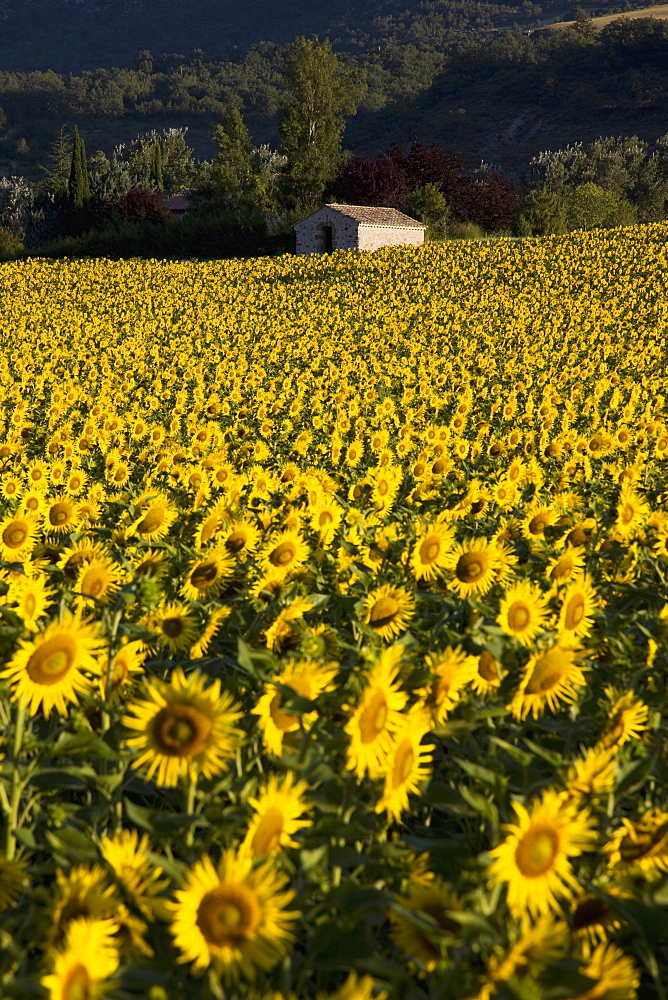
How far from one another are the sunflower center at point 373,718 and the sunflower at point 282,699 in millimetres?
239

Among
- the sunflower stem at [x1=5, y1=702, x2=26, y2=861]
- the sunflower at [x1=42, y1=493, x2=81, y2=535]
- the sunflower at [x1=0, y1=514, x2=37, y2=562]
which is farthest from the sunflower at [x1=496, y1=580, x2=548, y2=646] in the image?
the sunflower at [x1=42, y1=493, x2=81, y2=535]

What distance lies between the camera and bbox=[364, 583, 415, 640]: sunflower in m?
2.82

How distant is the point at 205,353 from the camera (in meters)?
18.0

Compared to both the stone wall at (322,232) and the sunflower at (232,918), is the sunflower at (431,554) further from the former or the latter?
the stone wall at (322,232)

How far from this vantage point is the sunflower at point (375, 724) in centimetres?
187

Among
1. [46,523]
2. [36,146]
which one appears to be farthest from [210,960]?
[36,146]

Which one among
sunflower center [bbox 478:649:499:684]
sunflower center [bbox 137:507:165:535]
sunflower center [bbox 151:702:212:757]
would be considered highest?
sunflower center [bbox 151:702:212:757]

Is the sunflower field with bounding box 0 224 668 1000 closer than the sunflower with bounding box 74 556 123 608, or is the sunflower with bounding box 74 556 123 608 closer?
the sunflower field with bounding box 0 224 668 1000

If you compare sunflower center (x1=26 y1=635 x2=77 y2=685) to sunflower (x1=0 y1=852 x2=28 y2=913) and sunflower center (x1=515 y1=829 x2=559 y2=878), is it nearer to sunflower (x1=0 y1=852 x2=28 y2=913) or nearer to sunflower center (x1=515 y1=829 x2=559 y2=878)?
sunflower (x1=0 y1=852 x2=28 y2=913)

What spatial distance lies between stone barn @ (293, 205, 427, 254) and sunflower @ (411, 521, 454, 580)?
41508mm

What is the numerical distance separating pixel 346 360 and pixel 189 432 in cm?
814

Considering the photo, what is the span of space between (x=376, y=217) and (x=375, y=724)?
45.4 metres

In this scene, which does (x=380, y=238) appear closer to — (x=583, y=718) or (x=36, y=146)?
(x=583, y=718)

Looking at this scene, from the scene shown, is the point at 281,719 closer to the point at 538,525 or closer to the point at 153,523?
the point at 153,523
